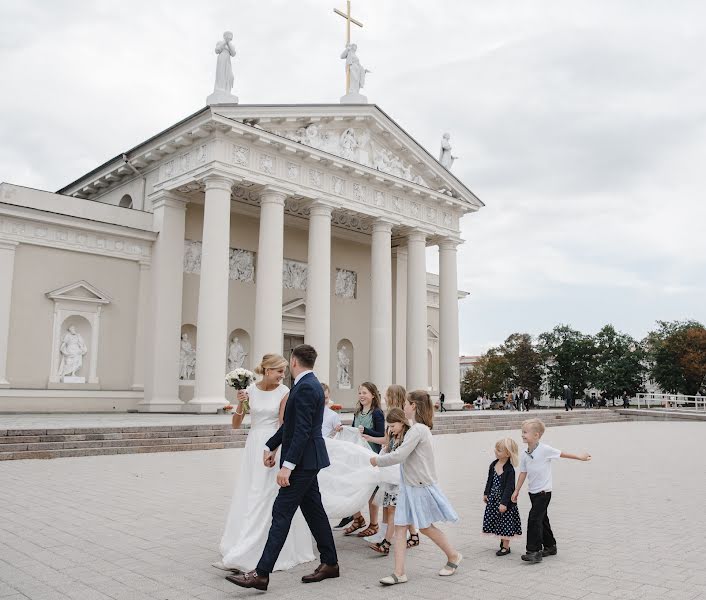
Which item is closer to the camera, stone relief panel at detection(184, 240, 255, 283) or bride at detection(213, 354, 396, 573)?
bride at detection(213, 354, 396, 573)

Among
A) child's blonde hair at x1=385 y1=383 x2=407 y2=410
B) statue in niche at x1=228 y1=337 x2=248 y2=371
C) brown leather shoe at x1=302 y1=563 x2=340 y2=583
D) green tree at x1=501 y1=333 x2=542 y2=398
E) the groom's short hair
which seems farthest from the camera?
green tree at x1=501 y1=333 x2=542 y2=398

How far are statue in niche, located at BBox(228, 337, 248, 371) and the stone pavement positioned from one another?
15.2 metres

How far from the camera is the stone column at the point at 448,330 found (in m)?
31.1

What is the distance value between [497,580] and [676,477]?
8206mm

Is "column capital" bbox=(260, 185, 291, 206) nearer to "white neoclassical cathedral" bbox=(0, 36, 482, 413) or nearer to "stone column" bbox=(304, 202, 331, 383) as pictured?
"white neoclassical cathedral" bbox=(0, 36, 482, 413)

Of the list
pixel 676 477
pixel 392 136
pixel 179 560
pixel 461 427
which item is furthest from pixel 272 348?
pixel 179 560

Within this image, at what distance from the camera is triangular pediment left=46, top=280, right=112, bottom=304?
75.7ft

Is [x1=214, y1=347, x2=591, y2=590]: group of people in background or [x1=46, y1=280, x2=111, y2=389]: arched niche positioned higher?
[x1=46, y1=280, x2=111, y2=389]: arched niche

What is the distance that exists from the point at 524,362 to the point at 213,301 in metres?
54.5

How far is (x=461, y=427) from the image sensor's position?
23.8 meters

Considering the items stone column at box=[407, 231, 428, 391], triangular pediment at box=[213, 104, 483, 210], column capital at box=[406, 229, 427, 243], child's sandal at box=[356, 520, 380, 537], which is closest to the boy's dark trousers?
child's sandal at box=[356, 520, 380, 537]

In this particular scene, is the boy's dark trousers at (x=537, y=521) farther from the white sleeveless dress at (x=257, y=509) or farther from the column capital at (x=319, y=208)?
the column capital at (x=319, y=208)

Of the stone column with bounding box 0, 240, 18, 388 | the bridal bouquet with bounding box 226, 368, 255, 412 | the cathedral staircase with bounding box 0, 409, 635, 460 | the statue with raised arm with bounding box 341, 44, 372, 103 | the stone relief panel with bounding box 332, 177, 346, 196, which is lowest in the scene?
the cathedral staircase with bounding box 0, 409, 635, 460

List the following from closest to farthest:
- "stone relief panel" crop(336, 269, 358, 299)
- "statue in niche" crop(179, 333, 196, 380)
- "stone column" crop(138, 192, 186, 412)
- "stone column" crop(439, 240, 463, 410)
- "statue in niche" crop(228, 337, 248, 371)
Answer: "stone column" crop(138, 192, 186, 412) → "statue in niche" crop(179, 333, 196, 380) → "statue in niche" crop(228, 337, 248, 371) → "stone column" crop(439, 240, 463, 410) → "stone relief panel" crop(336, 269, 358, 299)
